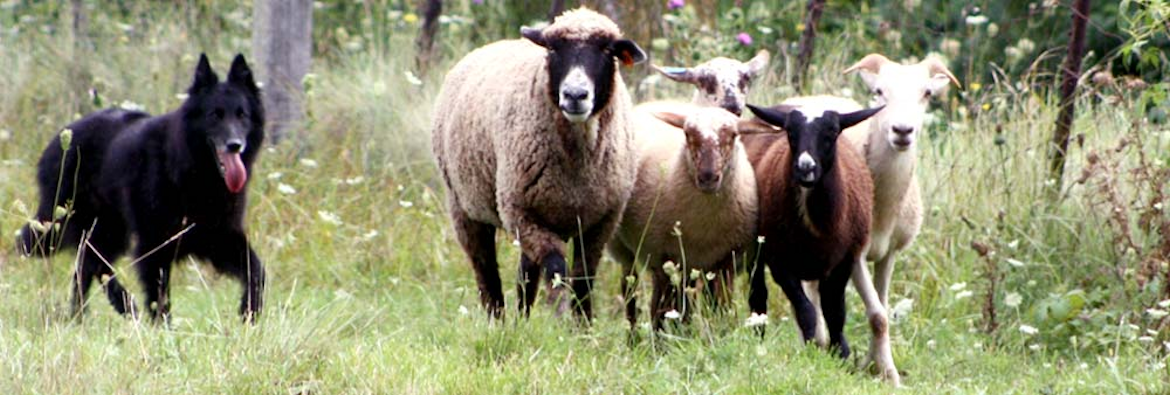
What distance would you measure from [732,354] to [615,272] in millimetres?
2603

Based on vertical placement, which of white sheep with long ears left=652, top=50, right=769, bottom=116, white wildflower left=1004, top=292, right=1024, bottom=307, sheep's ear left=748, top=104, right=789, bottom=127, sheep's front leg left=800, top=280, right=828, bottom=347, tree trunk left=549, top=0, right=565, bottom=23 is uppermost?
sheep's ear left=748, top=104, right=789, bottom=127

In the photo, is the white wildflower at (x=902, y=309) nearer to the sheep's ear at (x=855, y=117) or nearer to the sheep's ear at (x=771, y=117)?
the sheep's ear at (x=855, y=117)

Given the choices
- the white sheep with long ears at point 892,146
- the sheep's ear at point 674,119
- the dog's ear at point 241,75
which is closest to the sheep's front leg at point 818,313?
the white sheep with long ears at point 892,146

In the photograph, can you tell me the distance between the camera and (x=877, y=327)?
7285mm

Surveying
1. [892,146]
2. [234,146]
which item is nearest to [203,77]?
[234,146]

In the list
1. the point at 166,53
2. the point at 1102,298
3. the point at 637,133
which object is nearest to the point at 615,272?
the point at 637,133

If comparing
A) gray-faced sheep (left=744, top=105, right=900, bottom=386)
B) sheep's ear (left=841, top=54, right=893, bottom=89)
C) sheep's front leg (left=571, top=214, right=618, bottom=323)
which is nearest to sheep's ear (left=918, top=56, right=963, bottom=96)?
sheep's ear (left=841, top=54, right=893, bottom=89)

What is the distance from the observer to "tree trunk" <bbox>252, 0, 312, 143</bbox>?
35.6ft

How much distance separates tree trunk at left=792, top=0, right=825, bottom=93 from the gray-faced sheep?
295 cm

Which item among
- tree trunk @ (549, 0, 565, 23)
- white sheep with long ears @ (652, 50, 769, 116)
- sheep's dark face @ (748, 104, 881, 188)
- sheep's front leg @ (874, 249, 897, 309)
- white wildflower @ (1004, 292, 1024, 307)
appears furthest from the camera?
tree trunk @ (549, 0, 565, 23)

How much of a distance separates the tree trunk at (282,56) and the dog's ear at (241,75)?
8.69 feet

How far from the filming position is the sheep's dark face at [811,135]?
6922 millimetres

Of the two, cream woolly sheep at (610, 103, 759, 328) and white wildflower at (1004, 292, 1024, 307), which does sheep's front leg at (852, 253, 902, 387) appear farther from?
white wildflower at (1004, 292, 1024, 307)

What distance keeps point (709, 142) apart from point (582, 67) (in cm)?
63
